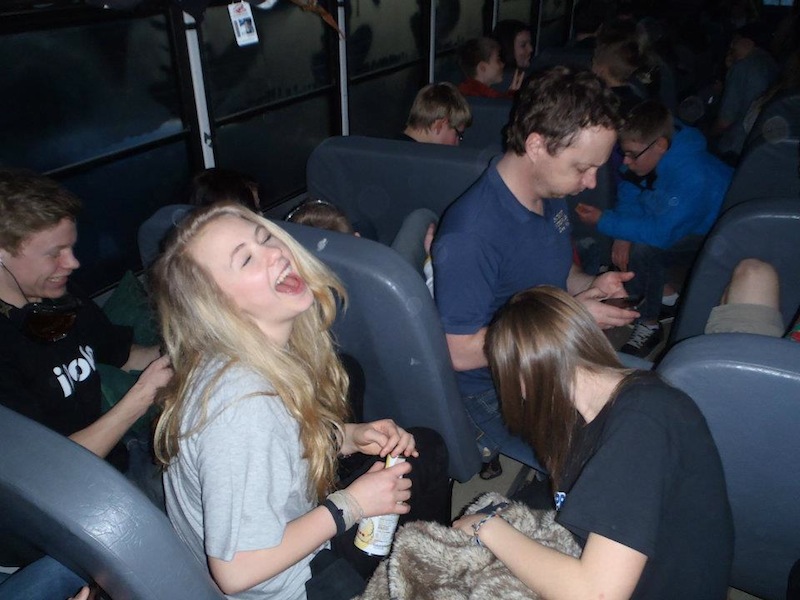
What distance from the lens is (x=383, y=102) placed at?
443 centimetres

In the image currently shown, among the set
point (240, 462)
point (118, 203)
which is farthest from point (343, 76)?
point (240, 462)

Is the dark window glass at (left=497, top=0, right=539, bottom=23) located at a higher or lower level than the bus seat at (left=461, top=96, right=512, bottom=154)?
higher

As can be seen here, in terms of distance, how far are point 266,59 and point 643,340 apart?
2.62 meters

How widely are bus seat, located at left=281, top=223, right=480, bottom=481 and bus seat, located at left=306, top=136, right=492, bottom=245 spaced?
866mm

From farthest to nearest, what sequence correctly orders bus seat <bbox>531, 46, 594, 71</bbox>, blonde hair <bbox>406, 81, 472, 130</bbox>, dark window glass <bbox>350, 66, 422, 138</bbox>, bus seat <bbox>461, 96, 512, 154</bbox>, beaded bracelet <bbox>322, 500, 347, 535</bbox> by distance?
bus seat <bbox>531, 46, 594, 71</bbox> → dark window glass <bbox>350, 66, 422, 138</bbox> → bus seat <bbox>461, 96, 512, 154</bbox> → blonde hair <bbox>406, 81, 472, 130</bbox> → beaded bracelet <bbox>322, 500, 347, 535</bbox>

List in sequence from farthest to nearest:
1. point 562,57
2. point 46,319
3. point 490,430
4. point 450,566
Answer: point 562,57 → point 490,430 → point 46,319 → point 450,566

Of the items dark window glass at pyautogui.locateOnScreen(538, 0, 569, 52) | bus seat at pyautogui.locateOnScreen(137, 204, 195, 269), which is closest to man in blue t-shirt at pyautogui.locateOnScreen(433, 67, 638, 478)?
bus seat at pyautogui.locateOnScreen(137, 204, 195, 269)

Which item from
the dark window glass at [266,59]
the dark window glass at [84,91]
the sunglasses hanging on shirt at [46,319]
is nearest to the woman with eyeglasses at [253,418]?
the sunglasses hanging on shirt at [46,319]

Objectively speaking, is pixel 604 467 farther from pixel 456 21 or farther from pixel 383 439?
pixel 456 21

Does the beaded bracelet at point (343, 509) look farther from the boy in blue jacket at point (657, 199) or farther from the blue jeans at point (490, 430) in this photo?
the boy in blue jacket at point (657, 199)

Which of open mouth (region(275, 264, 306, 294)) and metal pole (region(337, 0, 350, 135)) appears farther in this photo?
metal pole (region(337, 0, 350, 135))

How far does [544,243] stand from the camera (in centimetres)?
178

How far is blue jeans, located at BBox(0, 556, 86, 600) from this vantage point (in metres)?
1.17

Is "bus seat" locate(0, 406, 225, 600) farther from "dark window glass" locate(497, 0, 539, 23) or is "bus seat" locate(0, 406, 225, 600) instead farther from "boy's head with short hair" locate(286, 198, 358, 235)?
"dark window glass" locate(497, 0, 539, 23)
